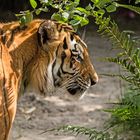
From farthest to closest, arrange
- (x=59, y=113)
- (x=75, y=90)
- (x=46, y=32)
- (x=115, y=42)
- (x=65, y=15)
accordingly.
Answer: (x=59, y=113), (x=75, y=90), (x=46, y=32), (x=65, y=15), (x=115, y=42)

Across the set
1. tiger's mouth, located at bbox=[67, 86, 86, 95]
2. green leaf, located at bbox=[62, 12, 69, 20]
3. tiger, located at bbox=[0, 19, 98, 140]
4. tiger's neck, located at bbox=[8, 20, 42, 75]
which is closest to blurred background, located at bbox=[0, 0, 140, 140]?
tiger's mouth, located at bbox=[67, 86, 86, 95]

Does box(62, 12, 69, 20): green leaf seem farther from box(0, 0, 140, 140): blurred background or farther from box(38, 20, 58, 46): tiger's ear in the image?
box(0, 0, 140, 140): blurred background

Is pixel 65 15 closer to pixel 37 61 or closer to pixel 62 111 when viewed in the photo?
pixel 37 61

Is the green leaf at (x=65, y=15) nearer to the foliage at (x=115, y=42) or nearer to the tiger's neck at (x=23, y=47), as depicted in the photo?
the foliage at (x=115, y=42)

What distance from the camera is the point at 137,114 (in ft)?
9.42

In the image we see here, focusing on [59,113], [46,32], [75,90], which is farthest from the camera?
[59,113]

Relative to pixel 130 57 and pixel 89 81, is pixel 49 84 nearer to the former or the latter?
pixel 89 81

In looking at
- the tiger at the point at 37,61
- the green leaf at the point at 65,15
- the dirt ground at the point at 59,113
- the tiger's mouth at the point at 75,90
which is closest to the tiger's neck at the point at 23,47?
the tiger at the point at 37,61

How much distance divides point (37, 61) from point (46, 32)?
0.20 m

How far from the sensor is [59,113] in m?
5.43

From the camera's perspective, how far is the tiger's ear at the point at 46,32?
312cm

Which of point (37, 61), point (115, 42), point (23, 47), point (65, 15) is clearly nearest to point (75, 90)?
point (37, 61)

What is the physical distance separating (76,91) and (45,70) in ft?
1.11

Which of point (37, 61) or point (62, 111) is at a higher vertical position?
point (37, 61)
